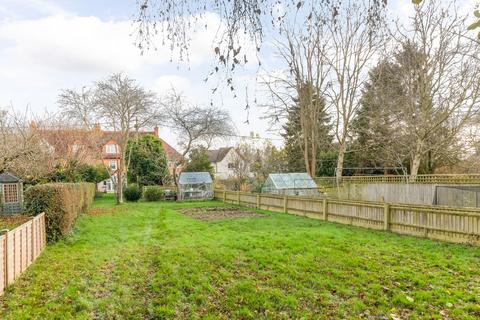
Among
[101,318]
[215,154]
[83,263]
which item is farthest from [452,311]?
[215,154]

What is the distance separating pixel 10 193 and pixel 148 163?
50.2 ft

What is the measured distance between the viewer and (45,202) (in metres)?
9.12

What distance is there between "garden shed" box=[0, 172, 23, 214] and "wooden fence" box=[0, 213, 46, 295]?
8.16 m

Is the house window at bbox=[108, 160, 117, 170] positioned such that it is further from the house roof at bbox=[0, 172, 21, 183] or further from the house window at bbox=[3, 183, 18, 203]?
the house roof at bbox=[0, 172, 21, 183]

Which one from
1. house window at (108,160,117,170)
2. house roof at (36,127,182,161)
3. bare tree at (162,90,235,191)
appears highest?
bare tree at (162,90,235,191)

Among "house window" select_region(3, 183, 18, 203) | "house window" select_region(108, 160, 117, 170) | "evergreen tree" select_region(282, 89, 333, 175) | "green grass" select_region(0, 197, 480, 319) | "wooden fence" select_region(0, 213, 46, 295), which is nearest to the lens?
"green grass" select_region(0, 197, 480, 319)

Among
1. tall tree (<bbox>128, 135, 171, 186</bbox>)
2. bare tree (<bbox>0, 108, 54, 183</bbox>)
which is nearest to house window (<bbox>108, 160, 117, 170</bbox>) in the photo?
tall tree (<bbox>128, 135, 171, 186</bbox>)

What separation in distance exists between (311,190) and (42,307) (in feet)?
58.7

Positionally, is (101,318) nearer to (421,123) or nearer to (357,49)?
(421,123)

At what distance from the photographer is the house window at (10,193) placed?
15.3 m

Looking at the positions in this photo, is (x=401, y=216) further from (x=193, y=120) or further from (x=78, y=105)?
(x=78, y=105)

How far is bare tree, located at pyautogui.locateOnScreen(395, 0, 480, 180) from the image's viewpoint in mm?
18125

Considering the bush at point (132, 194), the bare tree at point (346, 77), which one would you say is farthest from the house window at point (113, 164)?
the bare tree at point (346, 77)

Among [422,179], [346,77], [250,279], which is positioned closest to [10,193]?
[250,279]
